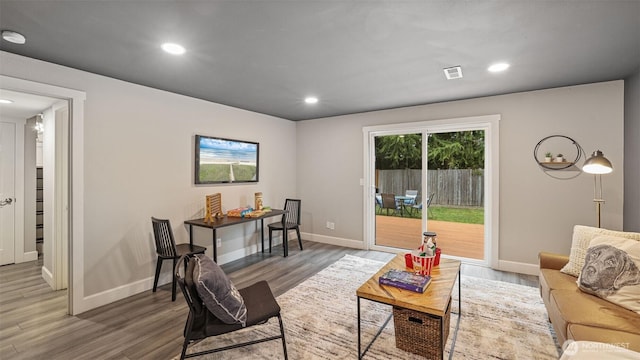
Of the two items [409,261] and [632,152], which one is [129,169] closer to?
[409,261]

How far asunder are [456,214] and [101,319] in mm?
4558

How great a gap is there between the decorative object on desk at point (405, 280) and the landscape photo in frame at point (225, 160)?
2.80 metres

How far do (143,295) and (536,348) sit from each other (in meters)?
3.73

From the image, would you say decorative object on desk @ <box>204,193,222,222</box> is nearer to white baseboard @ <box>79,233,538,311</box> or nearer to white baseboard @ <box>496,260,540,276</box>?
white baseboard @ <box>79,233,538,311</box>

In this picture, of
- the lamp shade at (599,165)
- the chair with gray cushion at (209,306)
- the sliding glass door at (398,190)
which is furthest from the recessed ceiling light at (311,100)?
the lamp shade at (599,165)

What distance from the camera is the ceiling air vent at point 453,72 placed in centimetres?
276

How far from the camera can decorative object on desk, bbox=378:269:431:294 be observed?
2.03 meters

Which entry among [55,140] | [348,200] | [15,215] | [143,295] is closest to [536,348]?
[348,200]

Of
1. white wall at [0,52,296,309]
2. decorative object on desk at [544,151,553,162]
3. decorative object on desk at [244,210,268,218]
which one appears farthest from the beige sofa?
white wall at [0,52,296,309]

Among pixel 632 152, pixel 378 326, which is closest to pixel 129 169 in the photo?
pixel 378 326

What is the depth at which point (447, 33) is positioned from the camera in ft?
6.72

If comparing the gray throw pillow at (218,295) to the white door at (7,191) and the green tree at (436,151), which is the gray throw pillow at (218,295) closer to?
the green tree at (436,151)

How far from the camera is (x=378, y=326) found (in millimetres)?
2445

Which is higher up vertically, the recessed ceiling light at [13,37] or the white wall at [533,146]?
the recessed ceiling light at [13,37]
